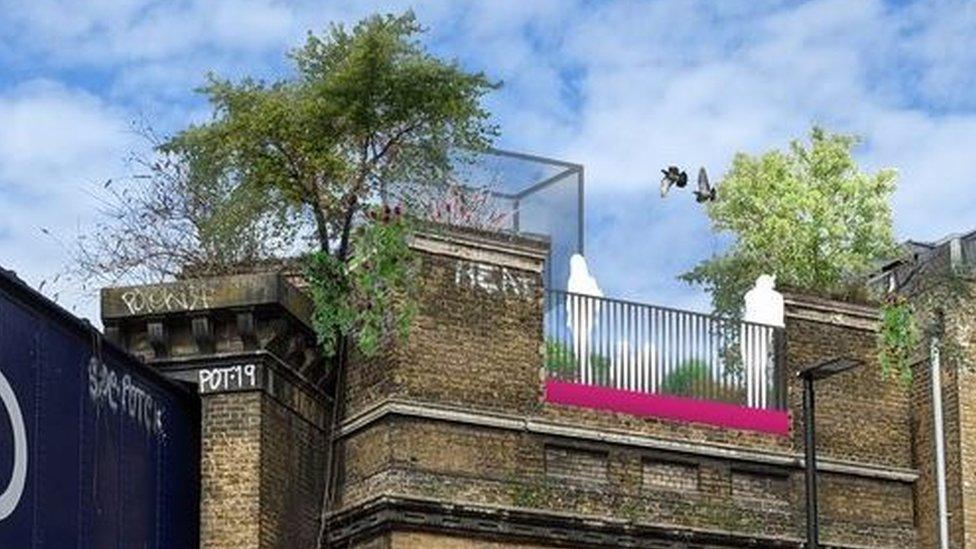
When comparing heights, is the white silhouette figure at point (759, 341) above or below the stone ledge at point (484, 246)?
below

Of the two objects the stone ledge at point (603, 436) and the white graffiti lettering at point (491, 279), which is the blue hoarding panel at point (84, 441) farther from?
the white graffiti lettering at point (491, 279)

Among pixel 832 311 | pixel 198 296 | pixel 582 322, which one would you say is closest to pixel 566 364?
pixel 582 322

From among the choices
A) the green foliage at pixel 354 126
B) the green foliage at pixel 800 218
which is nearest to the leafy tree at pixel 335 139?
the green foliage at pixel 354 126

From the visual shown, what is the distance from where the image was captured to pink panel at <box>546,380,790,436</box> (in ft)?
121

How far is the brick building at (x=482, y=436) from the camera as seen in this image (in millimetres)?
34906

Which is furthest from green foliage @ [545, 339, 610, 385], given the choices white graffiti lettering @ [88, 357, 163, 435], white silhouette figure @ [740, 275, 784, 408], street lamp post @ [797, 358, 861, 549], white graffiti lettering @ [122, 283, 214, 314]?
white graffiti lettering @ [88, 357, 163, 435]

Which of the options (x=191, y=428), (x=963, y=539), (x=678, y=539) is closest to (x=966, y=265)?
(x=963, y=539)

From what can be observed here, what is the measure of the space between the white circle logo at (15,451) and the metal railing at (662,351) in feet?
31.0

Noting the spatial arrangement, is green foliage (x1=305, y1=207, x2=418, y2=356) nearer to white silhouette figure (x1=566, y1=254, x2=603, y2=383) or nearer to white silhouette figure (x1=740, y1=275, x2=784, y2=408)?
white silhouette figure (x1=566, y1=254, x2=603, y2=383)

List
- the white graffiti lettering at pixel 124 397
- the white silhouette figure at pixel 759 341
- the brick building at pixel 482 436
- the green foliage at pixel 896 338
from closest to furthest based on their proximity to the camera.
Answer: the white graffiti lettering at pixel 124 397 < the brick building at pixel 482 436 < the white silhouette figure at pixel 759 341 < the green foliage at pixel 896 338

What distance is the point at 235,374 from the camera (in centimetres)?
3506

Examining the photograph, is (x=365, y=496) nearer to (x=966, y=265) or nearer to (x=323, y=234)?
(x=323, y=234)

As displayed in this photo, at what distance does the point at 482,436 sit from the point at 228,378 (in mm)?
3708

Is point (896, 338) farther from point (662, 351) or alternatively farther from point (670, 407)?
point (670, 407)
